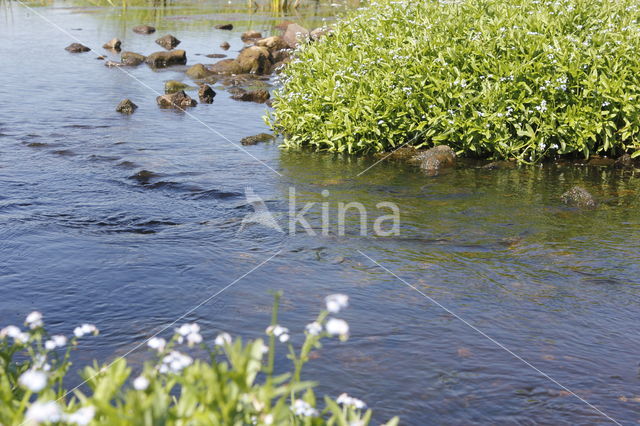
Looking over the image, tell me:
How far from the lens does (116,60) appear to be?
19984mm

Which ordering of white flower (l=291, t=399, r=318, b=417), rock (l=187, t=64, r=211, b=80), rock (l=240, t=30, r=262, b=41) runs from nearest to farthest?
white flower (l=291, t=399, r=318, b=417)
rock (l=187, t=64, r=211, b=80)
rock (l=240, t=30, r=262, b=41)

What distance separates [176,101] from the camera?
49.0ft

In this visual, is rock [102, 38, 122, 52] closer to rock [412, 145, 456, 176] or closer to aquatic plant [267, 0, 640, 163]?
aquatic plant [267, 0, 640, 163]

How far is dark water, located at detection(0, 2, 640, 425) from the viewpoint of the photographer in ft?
17.1

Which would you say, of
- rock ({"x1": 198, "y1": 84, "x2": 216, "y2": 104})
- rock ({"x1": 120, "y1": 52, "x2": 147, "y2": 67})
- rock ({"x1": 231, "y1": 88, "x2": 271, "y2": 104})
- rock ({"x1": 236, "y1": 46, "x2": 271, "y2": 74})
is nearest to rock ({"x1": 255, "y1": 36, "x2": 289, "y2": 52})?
rock ({"x1": 236, "y1": 46, "x2": 271, "y2": 74})

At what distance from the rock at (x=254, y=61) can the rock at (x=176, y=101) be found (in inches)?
169

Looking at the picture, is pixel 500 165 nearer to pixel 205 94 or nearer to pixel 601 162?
pixel 601 162

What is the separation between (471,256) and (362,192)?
2452 mm

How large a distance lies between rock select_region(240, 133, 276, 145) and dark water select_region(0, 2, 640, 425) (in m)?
0.33

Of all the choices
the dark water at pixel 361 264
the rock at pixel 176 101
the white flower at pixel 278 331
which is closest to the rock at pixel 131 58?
the rock at pixel 176 101

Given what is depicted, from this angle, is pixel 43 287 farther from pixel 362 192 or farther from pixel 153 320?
pixel 362 192

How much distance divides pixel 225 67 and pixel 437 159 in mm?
9900

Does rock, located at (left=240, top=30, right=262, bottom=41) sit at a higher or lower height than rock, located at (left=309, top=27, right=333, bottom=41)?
higher

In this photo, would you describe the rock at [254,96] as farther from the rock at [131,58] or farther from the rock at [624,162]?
the rock at [624,162]
